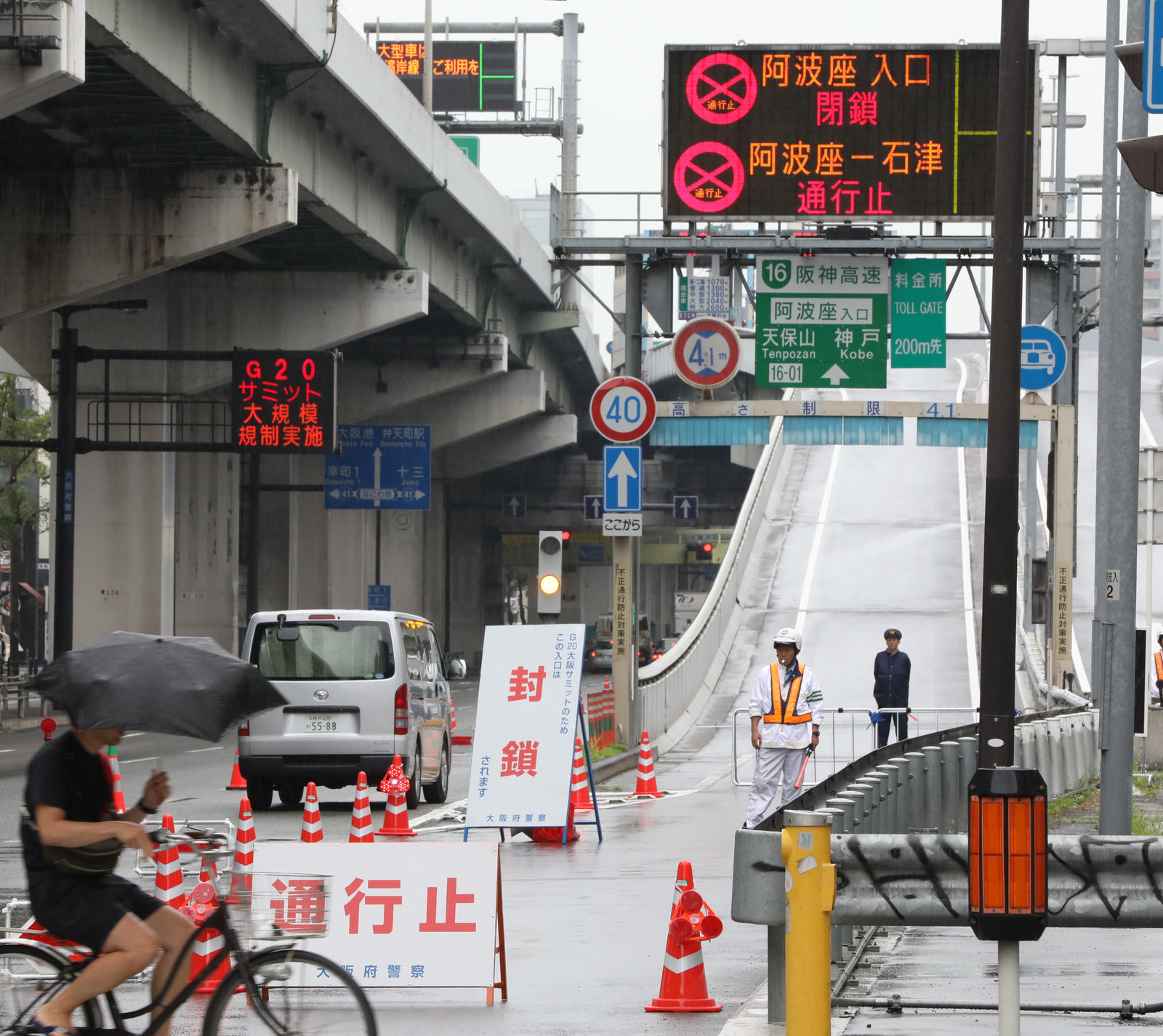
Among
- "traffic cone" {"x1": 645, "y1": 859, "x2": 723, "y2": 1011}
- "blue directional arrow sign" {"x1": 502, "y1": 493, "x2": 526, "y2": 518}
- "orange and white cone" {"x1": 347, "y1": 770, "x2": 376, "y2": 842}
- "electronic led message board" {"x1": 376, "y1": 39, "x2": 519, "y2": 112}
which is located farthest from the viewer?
"blue directional arrow sign" {"x1": 502, "y1": 493, "x2": 526, "y2": 518}

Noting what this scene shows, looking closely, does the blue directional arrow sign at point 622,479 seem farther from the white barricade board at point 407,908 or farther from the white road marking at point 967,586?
the white barricade board at point 407,908

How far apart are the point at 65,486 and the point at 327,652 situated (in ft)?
40.8

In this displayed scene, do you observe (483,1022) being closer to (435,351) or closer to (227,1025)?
(227,1025)

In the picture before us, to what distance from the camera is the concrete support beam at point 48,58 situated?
17516 millimetres

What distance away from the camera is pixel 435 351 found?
43969 millimetres

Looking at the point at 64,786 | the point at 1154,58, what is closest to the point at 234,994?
the point at 64,786

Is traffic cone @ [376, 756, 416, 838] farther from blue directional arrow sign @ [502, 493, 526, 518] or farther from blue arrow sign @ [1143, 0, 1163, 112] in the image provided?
blue directional arrow sign @ [502, 493, 526, 518]

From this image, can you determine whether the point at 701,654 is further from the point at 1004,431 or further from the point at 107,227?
the point at 1004,431

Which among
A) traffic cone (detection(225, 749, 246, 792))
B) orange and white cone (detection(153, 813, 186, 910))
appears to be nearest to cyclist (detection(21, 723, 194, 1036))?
orange and white cone (detection(153, 813, 186, 910))

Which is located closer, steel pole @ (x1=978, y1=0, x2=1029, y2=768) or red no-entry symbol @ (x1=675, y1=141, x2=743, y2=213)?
steel pole @ (x1=978, y1=0, x2=1029, y2=768)

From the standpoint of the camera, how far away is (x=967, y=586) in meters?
46.2

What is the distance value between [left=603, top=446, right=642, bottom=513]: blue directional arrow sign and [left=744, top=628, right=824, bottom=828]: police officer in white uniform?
9.40m

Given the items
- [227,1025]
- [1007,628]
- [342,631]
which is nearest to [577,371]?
[342,631]

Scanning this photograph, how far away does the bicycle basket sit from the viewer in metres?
6.70
